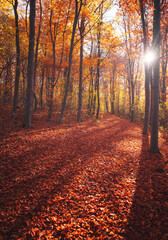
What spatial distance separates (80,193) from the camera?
336 cm

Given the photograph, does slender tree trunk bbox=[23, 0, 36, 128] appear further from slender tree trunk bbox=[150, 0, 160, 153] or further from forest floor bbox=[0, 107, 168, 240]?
slender tree trunk bbox=[150, 0, 160, 153]

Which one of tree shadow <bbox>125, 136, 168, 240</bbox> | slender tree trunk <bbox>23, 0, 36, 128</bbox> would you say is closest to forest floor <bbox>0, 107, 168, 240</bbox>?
tree shadow <bbox>125, 136, 168, 240</bbox>

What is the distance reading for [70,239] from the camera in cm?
223

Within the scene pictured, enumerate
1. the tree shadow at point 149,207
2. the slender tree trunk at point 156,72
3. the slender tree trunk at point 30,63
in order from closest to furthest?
1. the tree shadow at point 149,207
2. the slender tree trunk at point 156,72
3. the slender tree trunk at point 30,63

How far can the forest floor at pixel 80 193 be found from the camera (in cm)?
240

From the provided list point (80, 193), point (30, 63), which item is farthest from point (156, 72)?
point (30, 63)

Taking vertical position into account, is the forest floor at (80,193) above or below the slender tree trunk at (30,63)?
below

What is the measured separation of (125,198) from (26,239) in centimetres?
247

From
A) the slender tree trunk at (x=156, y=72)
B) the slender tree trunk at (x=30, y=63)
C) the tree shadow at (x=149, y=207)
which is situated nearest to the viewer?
the tree shadow at (x=149, y=207)

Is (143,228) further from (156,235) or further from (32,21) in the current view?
(32,21)

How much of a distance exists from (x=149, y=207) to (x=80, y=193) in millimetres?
1806

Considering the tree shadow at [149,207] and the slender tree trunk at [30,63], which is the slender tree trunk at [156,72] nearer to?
A: the tree shadow at [149,207]

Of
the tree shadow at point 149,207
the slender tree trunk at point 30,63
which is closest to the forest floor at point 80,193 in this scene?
the tree shadow at point 149,207

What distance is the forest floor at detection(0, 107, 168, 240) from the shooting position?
7.87 ft
